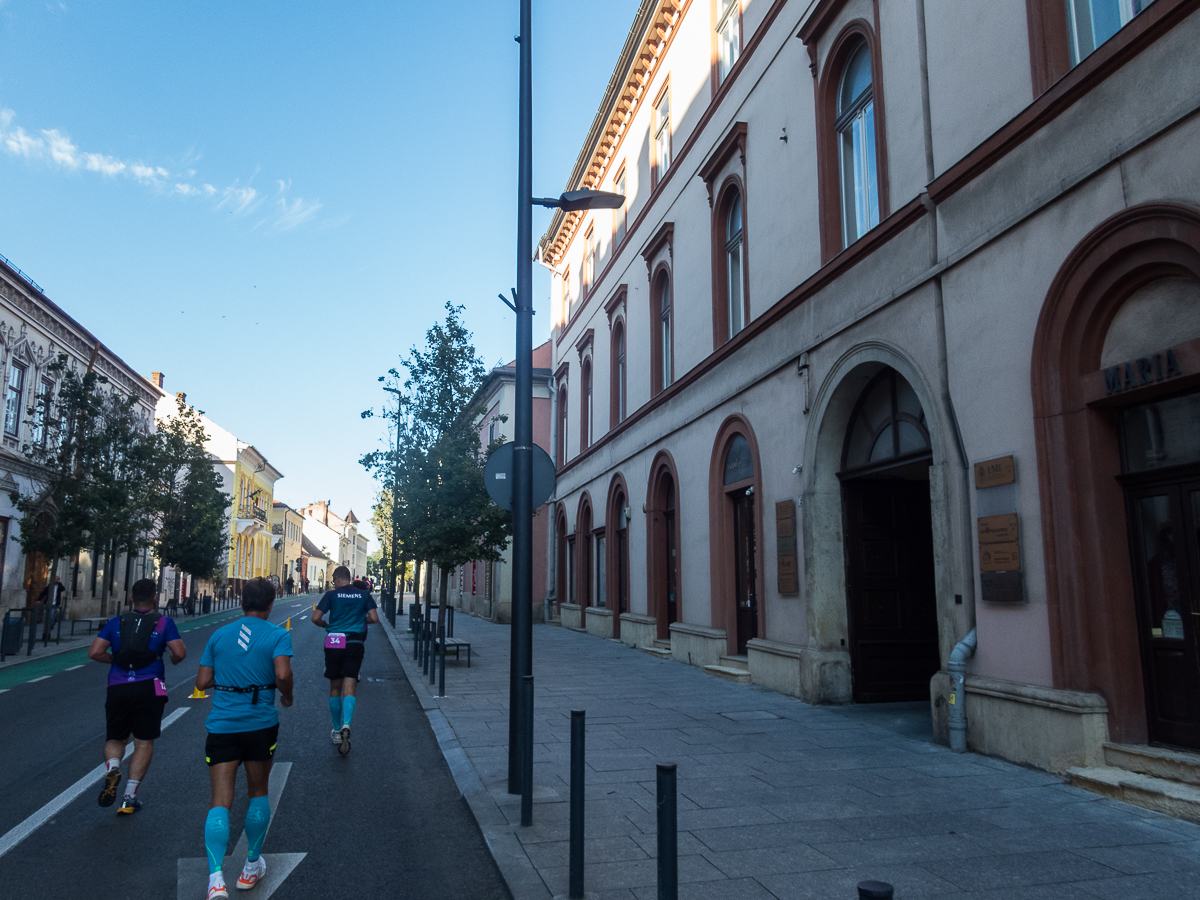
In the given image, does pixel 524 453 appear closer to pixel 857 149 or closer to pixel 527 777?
pixel 527 777

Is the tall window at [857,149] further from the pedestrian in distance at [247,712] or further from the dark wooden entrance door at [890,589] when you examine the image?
the pedestrian in distance at [247,712]

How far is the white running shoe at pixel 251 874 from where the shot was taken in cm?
481

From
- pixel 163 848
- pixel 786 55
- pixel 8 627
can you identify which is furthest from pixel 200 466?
pixel 163 848

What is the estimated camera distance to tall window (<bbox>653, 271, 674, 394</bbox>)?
2006 cm

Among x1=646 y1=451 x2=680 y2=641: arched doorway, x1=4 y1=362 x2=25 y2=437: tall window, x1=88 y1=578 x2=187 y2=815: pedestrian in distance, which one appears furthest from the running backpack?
x1=4 y1=362 x2=25 y2=437: tall window

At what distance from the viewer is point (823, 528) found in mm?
11773

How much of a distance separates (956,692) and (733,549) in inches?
289

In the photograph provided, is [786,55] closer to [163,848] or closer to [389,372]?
[163,848]

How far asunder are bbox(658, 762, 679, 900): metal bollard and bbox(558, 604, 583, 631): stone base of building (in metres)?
23.6

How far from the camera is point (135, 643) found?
6586mm

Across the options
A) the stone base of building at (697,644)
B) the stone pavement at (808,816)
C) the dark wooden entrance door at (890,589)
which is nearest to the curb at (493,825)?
the stone pavement at (808,816)

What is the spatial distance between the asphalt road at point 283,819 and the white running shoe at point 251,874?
0.16 ft

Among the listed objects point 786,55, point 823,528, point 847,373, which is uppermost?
point 786,55

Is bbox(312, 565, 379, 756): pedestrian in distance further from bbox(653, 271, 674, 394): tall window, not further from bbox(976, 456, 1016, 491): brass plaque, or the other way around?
bbox(653, 271, 674, 394): tall window
